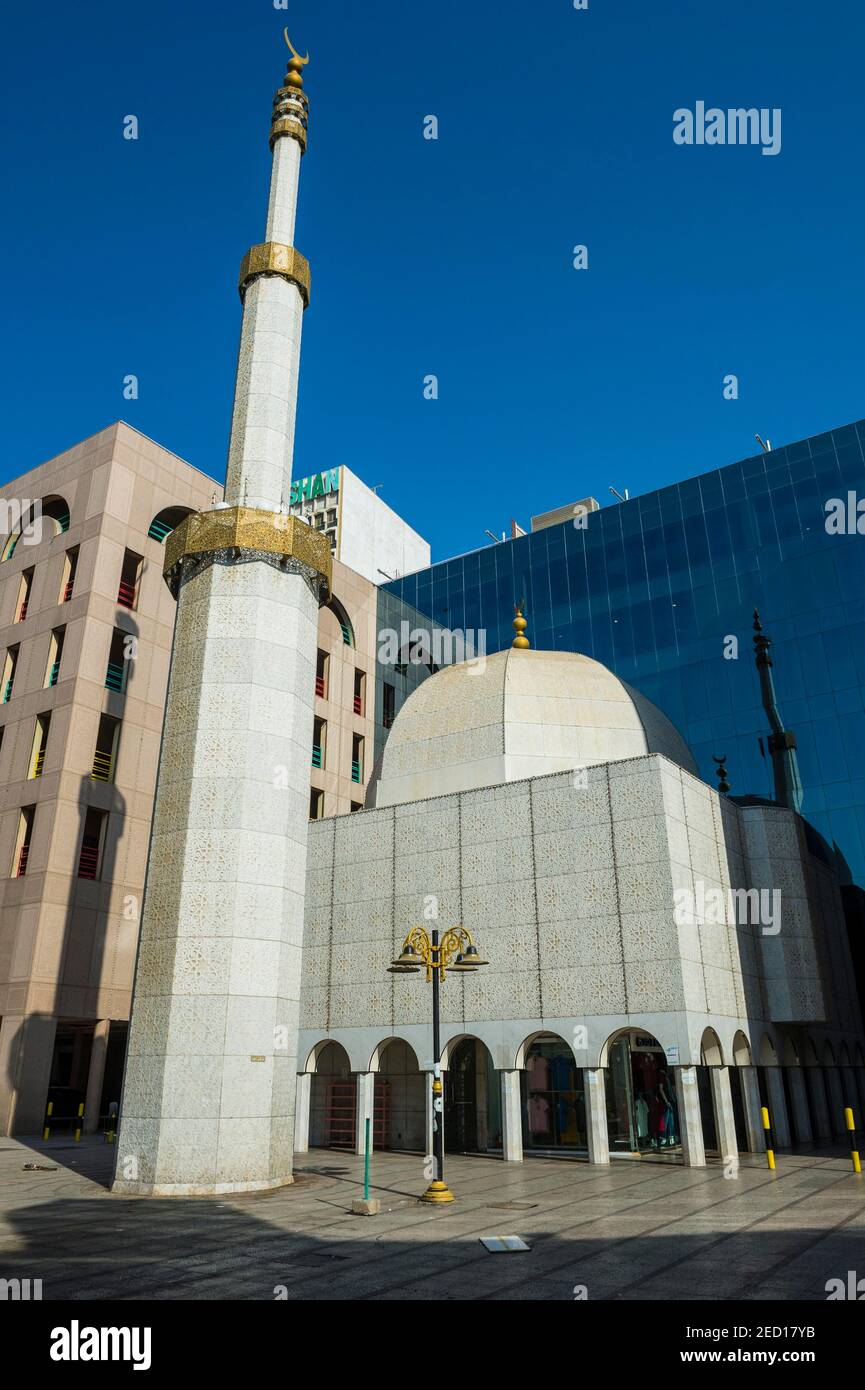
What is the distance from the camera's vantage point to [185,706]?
22.8 metres

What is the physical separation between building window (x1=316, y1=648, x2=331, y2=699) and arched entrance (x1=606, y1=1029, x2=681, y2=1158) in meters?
30.1

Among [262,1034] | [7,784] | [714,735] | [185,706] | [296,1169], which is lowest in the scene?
[296,1169]

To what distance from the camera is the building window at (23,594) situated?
47531 millimetres

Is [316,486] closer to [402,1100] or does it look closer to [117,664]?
[117,664]

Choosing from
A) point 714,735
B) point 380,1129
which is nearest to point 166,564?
point 380,1129

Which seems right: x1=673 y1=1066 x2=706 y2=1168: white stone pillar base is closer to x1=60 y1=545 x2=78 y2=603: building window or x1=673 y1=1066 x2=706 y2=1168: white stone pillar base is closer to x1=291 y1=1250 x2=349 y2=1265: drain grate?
x1=291 y1=1250 x2=349 y2=1265: drain grate

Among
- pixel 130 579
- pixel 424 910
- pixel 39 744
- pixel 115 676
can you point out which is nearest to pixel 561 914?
pixel 424 910

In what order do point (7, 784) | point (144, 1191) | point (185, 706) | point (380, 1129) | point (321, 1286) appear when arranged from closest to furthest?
1. point (321, 1286)
2. point (144, 1191)
3. point (185, 706)
4. point (380, 1129)
5. point (7, 784)

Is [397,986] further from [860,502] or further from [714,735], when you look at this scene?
[860,502]

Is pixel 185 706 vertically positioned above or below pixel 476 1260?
above

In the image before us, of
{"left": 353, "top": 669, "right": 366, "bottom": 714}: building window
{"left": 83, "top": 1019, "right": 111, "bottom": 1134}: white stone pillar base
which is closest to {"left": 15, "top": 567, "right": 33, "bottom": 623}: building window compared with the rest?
{"left": 353, "top": 669, "right": 366, "bottom": 714}: building window

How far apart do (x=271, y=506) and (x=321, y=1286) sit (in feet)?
62.5

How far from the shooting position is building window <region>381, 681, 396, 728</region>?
61844 mm
